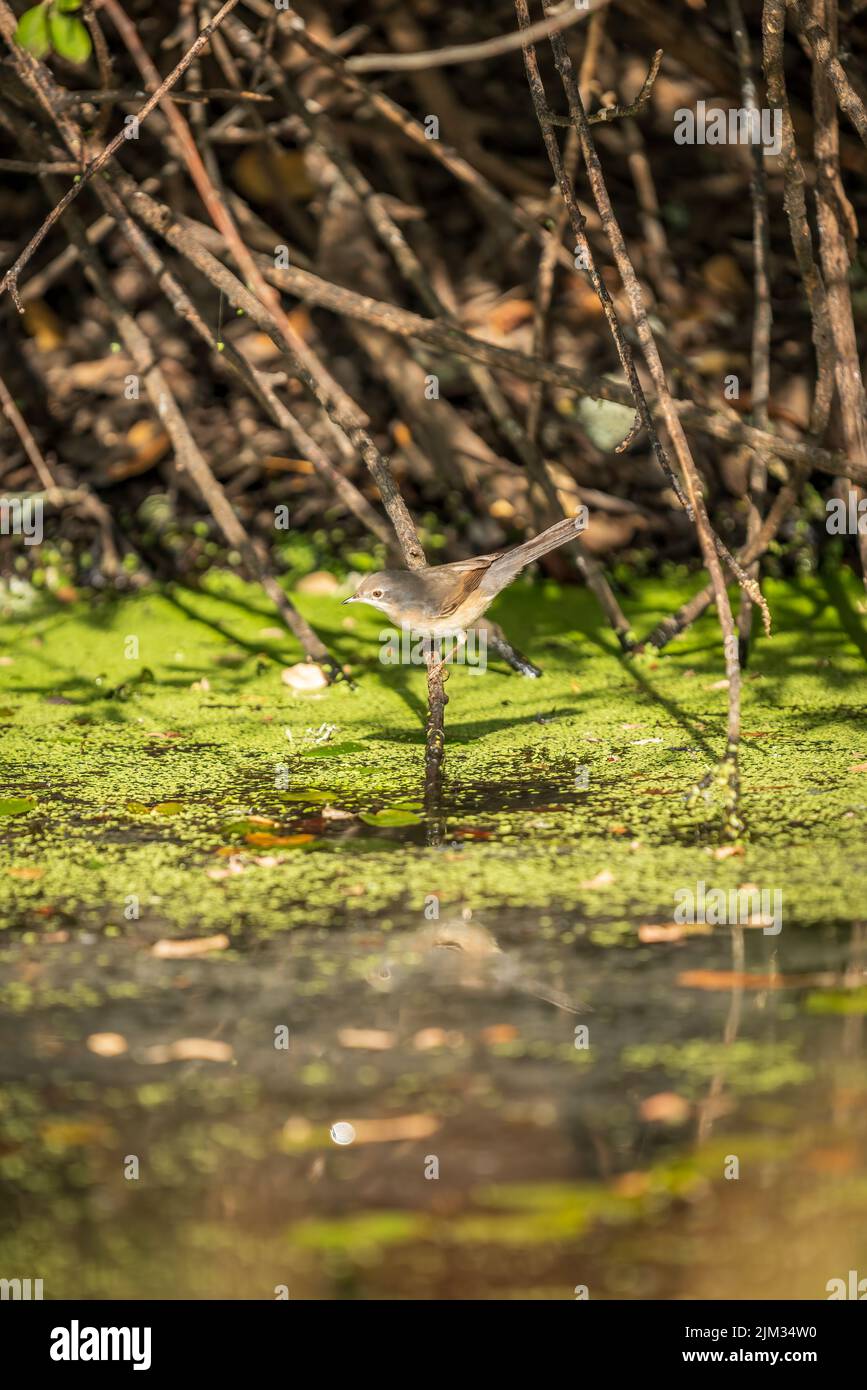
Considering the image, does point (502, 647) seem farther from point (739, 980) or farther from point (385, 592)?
point (739, 980)

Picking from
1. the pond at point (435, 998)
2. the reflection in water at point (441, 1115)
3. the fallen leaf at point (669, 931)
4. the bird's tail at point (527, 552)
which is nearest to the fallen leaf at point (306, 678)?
the pond at point (435, 998)

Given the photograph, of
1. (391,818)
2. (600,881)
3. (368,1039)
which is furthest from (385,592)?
(368,1039)

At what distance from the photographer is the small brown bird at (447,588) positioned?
123 inches

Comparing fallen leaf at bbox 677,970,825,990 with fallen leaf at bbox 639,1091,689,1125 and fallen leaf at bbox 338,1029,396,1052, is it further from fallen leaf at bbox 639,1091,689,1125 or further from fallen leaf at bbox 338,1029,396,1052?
fallen leaf at bbox 338,1029,396,1052

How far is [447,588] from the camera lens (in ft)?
10.3

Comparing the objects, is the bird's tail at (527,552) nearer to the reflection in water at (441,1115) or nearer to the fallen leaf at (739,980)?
the reflection in water at (441,1115)

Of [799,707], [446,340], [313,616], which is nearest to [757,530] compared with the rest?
[799,707]

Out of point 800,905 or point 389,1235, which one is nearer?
point 389,1235

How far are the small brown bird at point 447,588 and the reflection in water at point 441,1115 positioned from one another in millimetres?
837

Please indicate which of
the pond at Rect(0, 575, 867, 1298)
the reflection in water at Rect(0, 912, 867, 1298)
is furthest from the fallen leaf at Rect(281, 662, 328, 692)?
the reflection in water at Rect(0, 912, 867, 1298)

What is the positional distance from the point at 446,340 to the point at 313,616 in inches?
45.9

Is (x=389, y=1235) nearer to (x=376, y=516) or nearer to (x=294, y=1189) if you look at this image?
(x=294, y=1189)

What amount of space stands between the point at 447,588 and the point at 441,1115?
1388 millimetres

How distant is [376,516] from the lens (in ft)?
12.9
